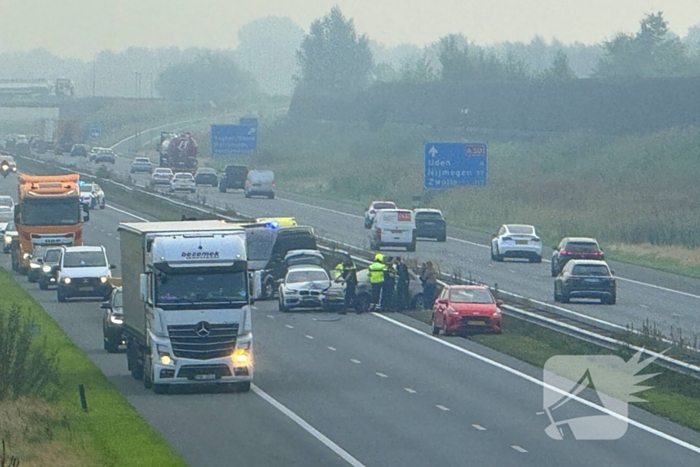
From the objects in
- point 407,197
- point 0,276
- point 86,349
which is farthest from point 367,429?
point 407,197

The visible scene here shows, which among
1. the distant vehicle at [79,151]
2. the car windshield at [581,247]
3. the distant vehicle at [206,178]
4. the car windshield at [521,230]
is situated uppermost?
the car windshield at [581,247]

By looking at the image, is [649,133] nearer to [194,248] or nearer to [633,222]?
[633,222]

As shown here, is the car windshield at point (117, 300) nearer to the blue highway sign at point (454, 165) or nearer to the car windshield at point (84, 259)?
the car windshield at point (84, 259)

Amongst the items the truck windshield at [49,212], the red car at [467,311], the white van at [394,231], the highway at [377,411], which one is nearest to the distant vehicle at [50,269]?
the truck windshield at [49,212]

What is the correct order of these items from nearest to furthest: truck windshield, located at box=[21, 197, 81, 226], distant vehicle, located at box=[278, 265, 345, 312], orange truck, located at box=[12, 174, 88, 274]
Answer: distant vehicle, located at box=[278, 265, 345, 312]
orange truck, located at box=[12, 174, 88, 274]
truck windshield, located at box=[21, 197, 81, 226]

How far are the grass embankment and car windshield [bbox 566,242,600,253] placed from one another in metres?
5.88

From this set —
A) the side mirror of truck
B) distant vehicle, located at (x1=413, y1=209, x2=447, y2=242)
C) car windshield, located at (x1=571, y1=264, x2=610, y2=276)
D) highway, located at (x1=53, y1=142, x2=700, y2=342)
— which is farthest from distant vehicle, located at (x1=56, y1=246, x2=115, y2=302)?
distant vehicle, located at (x1=413, y1=209, x2=447, y2=242)

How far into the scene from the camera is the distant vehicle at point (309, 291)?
45219mm

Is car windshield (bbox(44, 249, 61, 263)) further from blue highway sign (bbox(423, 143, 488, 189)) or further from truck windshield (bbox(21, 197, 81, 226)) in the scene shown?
blue highway sign (bbox(423, 143, 488, 189))

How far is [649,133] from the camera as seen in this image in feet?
373

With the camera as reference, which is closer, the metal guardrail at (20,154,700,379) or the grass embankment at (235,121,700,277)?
the metal guardrail at (20,154,700,379)

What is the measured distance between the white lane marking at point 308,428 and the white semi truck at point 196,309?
64cm

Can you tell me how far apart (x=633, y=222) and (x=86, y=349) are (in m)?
44.5

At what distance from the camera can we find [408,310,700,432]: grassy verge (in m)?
27.1
